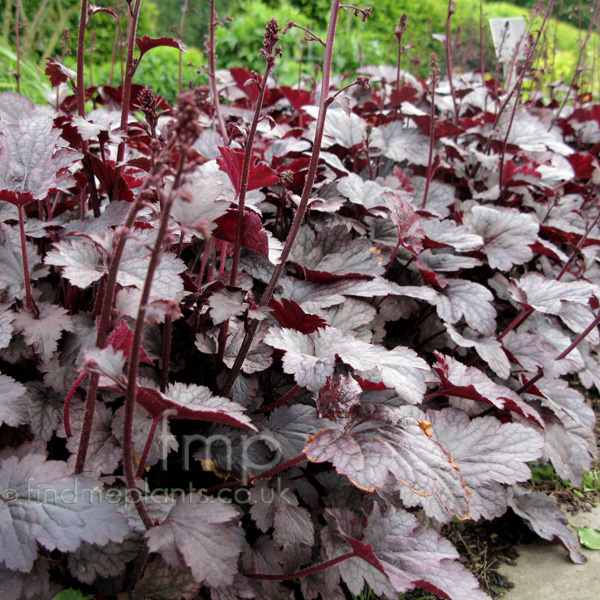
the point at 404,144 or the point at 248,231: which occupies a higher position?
the point at 404,144

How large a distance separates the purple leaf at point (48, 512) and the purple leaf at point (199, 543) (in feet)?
0.30

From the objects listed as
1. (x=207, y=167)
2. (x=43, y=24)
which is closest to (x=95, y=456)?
(x=207, y=167)

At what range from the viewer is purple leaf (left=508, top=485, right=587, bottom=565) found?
194 cm

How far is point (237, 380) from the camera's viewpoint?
5.15ft

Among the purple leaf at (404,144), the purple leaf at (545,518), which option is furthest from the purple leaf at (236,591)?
the purple leaf at (404,144)

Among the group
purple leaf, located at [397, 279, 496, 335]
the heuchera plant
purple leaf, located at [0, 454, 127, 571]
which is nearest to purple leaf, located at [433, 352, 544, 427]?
the heuchera plant

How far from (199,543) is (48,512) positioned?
12.9 inches

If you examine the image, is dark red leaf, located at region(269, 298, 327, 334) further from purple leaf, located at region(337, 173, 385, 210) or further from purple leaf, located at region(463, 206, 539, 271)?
purple leaf, located at region(463, 206, 539, 271)

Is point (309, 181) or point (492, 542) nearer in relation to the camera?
point (309, 181)

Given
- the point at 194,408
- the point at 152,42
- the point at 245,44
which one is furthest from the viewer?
the point at 245,44

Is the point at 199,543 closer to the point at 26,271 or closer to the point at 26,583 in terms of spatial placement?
the point at 26,583

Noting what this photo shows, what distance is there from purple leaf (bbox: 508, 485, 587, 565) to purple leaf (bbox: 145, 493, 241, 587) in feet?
4.35

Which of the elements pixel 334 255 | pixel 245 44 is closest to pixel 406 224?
pixel 334 255

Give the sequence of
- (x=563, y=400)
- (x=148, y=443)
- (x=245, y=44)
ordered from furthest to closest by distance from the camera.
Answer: (x=245, y=44)
(x=563, y=400)
(x=148, y=443)
